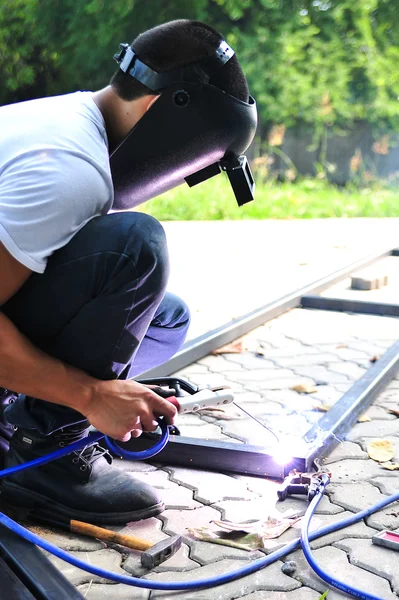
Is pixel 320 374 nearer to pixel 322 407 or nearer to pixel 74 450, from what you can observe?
pixel 322 407

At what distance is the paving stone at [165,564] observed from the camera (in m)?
1.80

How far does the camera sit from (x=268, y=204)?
1044 centimetres

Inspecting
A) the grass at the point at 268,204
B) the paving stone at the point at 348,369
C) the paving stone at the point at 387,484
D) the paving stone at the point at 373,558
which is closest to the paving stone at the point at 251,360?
the paving stone at the point at 348,369

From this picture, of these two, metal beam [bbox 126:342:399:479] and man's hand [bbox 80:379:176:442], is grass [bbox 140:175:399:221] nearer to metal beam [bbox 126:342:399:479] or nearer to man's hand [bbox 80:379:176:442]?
→ metal beam [bbox 126:342:399:479]

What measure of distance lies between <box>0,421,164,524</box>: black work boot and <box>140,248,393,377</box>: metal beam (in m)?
0.97

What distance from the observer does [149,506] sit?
207 centimetres

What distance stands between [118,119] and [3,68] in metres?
15.9

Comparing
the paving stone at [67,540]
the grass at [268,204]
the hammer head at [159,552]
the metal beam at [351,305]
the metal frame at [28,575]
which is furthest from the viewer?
the grass at [268,204]

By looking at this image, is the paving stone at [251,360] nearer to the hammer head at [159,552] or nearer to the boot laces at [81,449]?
the boot laces at [81,449]

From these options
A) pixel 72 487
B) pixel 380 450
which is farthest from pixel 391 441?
pixel 72 487

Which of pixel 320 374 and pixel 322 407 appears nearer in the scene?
pixel 322 407

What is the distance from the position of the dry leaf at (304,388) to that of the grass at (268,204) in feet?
19.5

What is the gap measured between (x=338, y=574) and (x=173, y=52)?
1.33 meters

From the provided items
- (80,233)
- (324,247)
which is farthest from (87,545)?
(324,247)
